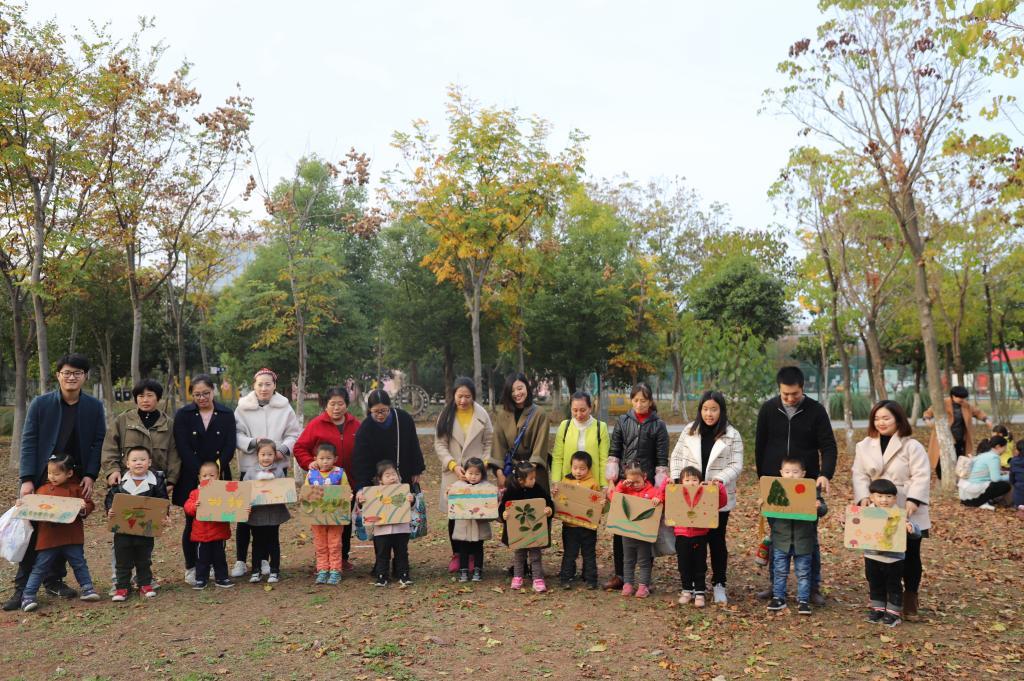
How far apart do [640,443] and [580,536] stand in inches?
38.3

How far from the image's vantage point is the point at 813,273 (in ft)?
65.7

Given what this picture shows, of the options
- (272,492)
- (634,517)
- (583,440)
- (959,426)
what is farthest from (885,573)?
(959,426)

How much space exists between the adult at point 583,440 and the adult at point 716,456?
73 centimetres

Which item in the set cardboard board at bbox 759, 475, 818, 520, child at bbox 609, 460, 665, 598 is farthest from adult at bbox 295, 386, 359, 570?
cardboard board at bbox 759, 475, 818, 520

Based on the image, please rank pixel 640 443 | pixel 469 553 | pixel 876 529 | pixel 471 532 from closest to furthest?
pixel 876 529 < pixel 640 443 < pixel 471 532 < pixel 469 553

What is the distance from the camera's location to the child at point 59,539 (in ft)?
22.1

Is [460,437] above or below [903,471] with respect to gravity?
above

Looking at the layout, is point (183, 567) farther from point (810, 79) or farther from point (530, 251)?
point (530, 251)

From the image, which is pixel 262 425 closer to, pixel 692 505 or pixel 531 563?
pixel 531 563

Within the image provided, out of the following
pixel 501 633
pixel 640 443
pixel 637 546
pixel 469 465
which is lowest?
pixel 501 633

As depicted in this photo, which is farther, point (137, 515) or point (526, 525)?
point (526, 525)

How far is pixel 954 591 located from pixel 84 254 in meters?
14.7

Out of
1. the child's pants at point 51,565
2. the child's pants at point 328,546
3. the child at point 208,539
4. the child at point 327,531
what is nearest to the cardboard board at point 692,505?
the child at point 327,531

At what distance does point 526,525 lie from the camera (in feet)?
23.1
